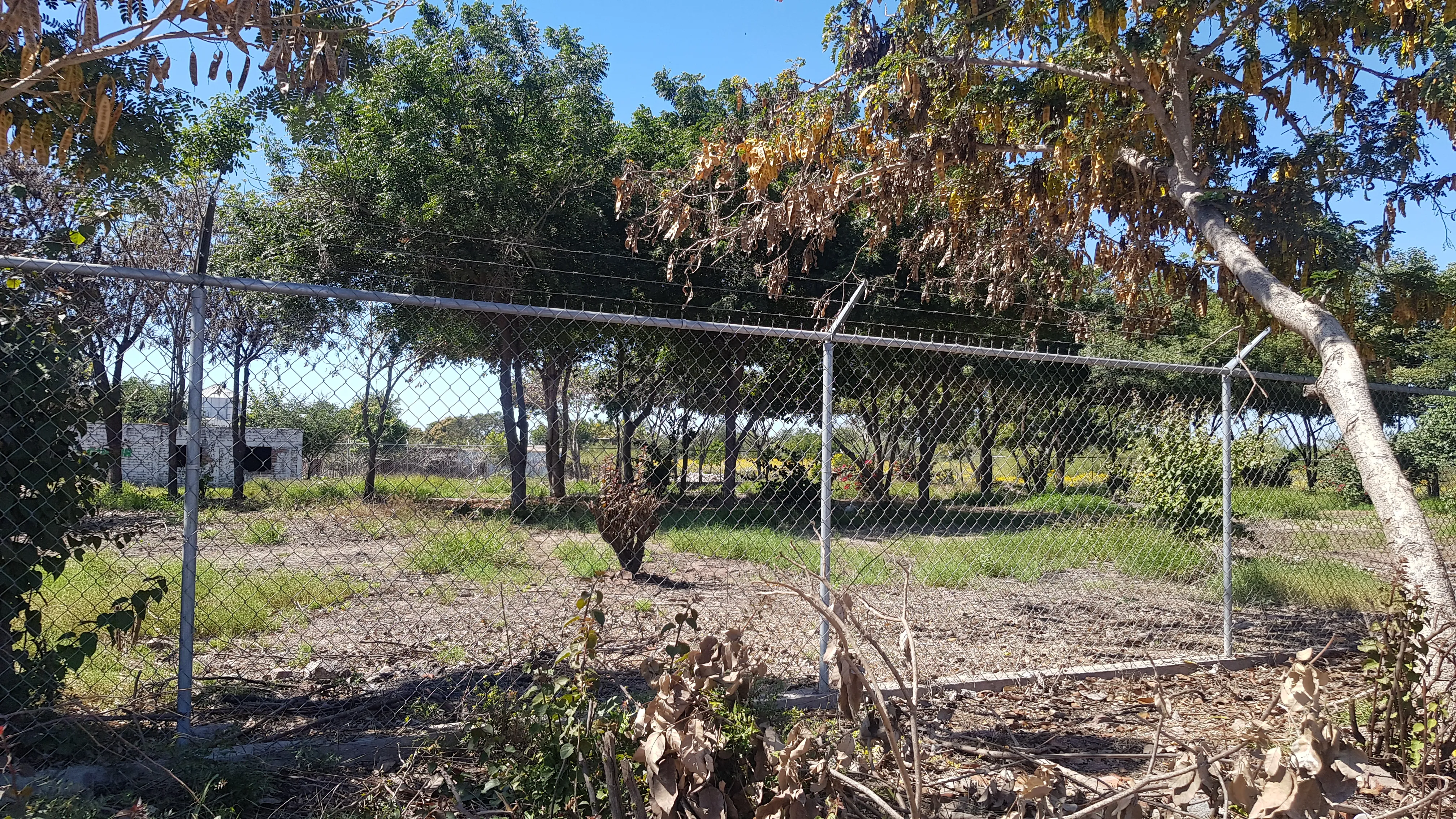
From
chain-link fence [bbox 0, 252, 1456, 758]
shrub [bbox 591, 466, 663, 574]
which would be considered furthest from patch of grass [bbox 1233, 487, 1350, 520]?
shrub [bbox 591, 466, 663, 574]

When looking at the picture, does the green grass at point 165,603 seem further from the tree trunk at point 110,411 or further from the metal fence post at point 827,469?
the metal fence post at point 827,469

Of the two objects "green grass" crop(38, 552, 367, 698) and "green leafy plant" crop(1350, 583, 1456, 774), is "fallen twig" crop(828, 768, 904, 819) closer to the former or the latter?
"green leafy plant" crop(1350, 583, 1456, 774)

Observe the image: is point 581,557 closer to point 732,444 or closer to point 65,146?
point 732,444

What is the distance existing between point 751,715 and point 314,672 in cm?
253

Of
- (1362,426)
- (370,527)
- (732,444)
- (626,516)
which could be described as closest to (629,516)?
(626,516)

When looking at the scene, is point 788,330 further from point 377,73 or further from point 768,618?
point 377,73

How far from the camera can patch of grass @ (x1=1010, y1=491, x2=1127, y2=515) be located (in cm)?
671

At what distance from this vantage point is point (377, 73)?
1128cm

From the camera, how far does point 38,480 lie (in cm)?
284

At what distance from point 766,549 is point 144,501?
5.79 metres

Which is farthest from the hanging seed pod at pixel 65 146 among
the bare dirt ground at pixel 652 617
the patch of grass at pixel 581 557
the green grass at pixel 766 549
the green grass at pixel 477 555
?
the green grass at pixel 766 549

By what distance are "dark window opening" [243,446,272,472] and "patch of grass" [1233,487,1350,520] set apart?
7.25 m

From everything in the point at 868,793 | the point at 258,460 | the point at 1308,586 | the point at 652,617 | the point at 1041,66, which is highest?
the point at 1041,66

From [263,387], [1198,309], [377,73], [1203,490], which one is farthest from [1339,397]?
[377,73]
